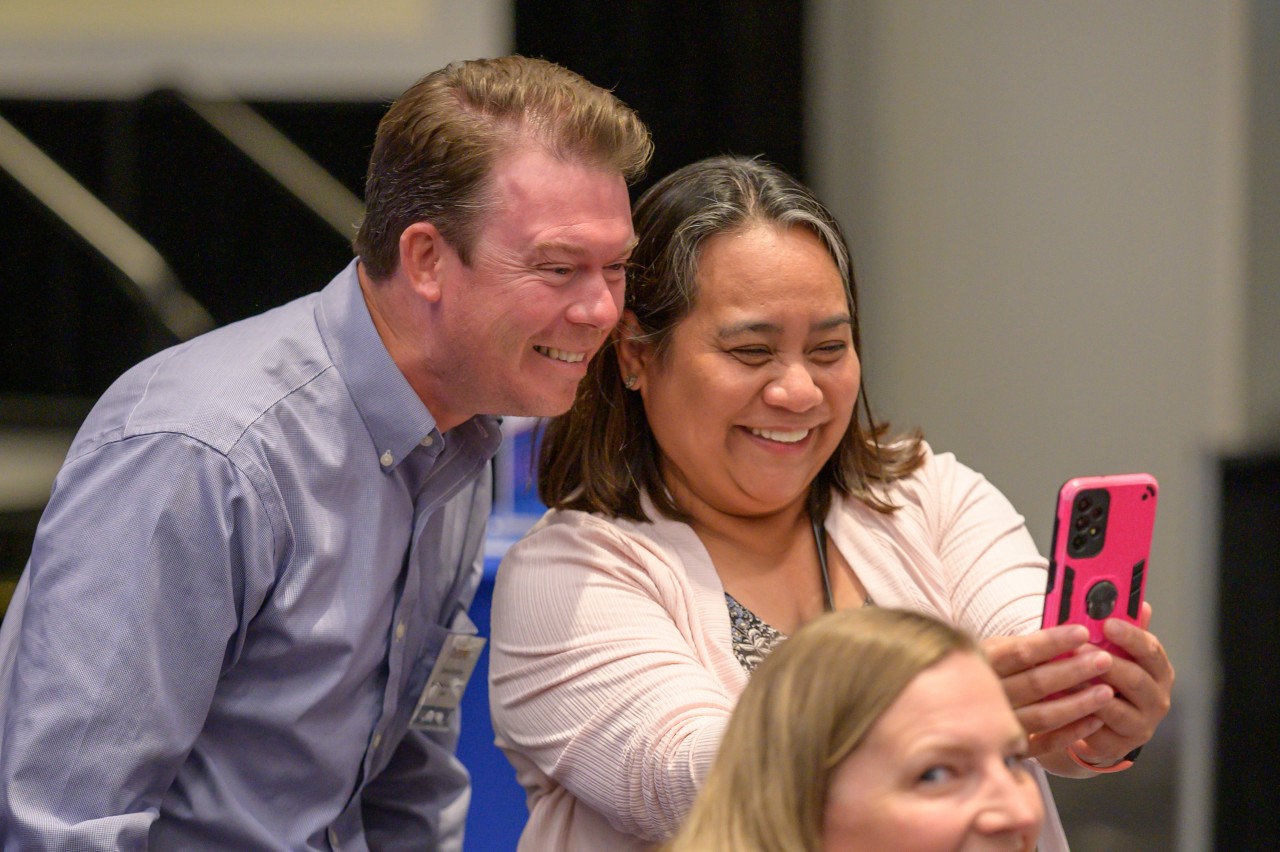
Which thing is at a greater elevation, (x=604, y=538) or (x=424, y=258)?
(x=424, y=258)

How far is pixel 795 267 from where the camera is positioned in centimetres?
166

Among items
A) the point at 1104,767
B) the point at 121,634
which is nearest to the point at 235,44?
the point at 121,634

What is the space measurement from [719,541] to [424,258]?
0.49 metres

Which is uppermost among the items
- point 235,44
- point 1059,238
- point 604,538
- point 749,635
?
point 235,44

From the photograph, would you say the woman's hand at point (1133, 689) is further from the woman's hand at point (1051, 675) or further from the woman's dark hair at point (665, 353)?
the woman's dark hair at point (665, 353)

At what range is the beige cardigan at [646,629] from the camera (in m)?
1.47

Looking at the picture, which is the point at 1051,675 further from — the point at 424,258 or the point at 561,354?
the point at 424,258

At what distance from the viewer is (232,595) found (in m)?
1.55

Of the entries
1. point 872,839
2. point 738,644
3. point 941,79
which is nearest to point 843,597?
point 738,644

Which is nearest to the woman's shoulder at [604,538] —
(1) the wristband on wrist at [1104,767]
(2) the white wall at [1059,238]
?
(1) the wristband on wrist at [1104,767]

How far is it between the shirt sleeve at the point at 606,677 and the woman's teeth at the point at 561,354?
196 mm

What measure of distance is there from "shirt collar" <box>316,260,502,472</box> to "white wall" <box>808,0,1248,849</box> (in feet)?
10.0

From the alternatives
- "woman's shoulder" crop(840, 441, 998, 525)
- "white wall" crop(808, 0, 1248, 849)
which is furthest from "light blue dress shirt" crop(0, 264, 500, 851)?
"white wall" crop(808, 0, 1248, 849)

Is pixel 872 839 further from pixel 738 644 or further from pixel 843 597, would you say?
pixel 843 597
